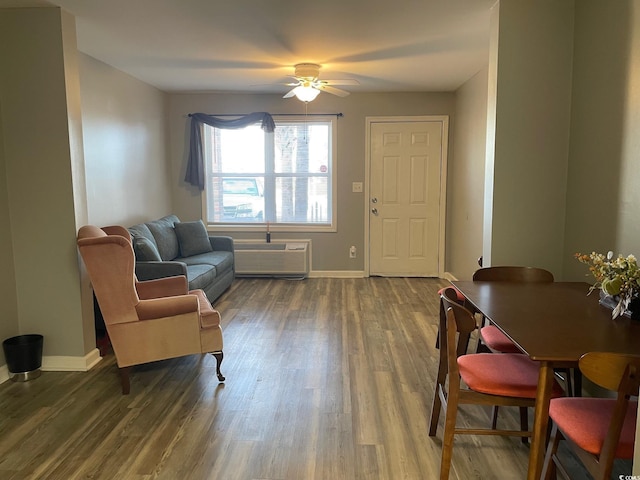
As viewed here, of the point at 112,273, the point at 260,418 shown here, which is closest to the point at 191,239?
the point at 112,273

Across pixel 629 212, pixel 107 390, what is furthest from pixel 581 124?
pixel 107 390

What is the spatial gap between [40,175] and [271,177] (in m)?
3.42

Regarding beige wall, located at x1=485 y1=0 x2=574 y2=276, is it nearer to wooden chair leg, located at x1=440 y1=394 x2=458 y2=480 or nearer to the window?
wooden chair leg, located at x1=440 y1=394 x2=458 y2=480

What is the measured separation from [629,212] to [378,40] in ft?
7.54

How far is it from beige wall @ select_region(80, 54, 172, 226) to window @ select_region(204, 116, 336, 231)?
0.70 metres

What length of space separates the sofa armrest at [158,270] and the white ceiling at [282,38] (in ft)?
6.03

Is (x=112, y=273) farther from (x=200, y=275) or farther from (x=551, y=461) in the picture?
(x=551, y=461)

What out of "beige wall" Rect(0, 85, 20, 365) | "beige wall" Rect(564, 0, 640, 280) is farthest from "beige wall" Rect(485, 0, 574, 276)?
"beige wall" Rect(0, 85, 20, 365)

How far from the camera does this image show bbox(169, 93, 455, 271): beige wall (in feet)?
19.6

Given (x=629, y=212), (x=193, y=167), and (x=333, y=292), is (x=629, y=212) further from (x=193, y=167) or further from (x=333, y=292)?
(x=193, y=167)

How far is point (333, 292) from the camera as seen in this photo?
5449 millimetres

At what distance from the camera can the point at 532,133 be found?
9.70 feet

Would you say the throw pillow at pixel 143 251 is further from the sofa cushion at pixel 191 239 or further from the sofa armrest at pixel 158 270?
the sofa cushion at pixel 191 239

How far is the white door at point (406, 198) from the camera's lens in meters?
6.02
